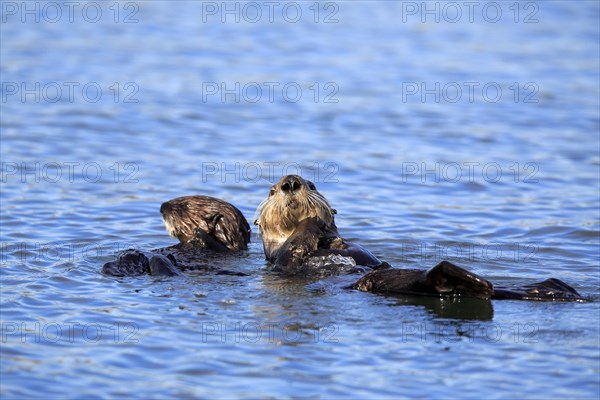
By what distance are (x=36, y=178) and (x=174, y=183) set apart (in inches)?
63.1

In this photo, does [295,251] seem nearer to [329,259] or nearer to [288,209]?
[329,259]

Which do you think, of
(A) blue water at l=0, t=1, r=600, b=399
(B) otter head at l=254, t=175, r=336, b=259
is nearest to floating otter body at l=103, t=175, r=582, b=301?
(B) otter head at l=254, t=175, r=336, b=259

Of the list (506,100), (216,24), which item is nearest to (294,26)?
(216,24)

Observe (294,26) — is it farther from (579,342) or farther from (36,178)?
(579,342)

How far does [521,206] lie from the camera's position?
36.6 ft

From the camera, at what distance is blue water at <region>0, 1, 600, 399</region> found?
6.01 metres

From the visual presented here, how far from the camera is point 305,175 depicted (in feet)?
40.3

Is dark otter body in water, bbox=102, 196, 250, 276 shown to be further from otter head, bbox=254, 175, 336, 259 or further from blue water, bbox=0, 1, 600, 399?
otter head, bbox=254, 175, 336, 259

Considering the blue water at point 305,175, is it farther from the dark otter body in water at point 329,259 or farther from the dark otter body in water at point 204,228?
the dark otter body in water at point 204,228

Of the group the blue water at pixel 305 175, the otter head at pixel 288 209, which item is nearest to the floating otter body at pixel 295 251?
the otter head at pixel 288 209

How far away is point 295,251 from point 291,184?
1.87 ft

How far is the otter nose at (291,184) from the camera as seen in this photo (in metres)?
8.10

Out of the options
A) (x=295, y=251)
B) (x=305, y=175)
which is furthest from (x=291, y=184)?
(x=305, y=175)

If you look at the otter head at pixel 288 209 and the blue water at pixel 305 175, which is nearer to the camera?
the blue water at pixel 305 175
